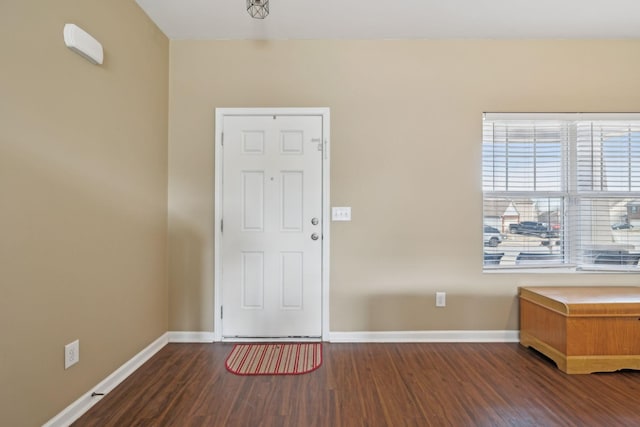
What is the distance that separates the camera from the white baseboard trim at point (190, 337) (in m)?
2.74

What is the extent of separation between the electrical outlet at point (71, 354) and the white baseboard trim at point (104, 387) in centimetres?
23

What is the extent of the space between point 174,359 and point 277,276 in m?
1.01

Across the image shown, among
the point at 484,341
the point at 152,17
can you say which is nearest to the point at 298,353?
the point at 484,341

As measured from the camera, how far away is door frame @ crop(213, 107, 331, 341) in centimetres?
274

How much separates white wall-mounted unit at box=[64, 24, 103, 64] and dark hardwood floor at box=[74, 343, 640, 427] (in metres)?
2.03

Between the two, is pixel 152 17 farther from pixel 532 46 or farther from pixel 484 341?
pixel 484 341

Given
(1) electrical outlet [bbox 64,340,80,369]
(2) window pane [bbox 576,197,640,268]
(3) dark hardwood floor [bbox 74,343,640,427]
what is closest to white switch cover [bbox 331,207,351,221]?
(3) dark hardwood floor [bbox 74,343,640,427]

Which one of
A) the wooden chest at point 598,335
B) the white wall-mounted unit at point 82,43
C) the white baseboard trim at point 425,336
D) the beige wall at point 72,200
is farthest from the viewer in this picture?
the white baseboard trim at point 425,336

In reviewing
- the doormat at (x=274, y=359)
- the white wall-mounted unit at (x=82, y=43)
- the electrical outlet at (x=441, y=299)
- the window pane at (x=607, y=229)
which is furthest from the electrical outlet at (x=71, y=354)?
the window pane at (x=607, y=229)

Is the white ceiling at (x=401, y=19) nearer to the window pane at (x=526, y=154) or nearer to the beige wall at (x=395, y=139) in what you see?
the beige wall at (x=395, y=139)

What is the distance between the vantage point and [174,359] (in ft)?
7.96

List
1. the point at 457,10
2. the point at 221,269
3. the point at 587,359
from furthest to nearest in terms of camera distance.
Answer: the point at 221,269, the point at 457,10, the point at 587,359

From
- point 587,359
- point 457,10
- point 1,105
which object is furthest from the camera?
point 457,10

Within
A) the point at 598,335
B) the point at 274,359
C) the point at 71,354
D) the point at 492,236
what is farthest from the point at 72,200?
the point at 598,335
